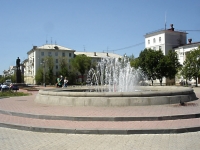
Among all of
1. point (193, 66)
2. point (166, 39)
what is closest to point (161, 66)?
point (193, 66)

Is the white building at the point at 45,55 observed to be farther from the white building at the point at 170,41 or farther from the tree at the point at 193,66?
the tree at the point at 193,66

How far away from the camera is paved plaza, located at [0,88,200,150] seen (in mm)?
6047

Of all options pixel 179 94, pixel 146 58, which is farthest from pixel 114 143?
pixel 146 58

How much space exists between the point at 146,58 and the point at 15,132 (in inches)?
1742

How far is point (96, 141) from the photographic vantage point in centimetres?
670

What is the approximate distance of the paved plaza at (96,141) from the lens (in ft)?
19.8

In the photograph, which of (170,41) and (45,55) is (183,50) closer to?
(170,41)

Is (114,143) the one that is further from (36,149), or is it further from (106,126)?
(36,149)

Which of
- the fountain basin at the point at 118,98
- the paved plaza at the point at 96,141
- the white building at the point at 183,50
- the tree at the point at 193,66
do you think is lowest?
the paved plaza at the point at 96,141

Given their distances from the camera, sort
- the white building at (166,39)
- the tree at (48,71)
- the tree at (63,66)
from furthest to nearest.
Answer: the tree at (63,66), the tree at (48,71), the white building at (166,39)

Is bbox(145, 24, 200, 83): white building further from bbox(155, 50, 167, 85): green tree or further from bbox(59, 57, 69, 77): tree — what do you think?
bbox(59, 57, 69, 77): tree

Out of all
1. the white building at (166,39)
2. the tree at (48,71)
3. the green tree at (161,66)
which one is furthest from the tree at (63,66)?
the green tree at (161,66)

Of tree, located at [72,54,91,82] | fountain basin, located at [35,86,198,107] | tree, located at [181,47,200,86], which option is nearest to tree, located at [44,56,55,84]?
tree, located at [72,54,91,82]

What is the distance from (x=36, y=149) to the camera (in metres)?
5.95
